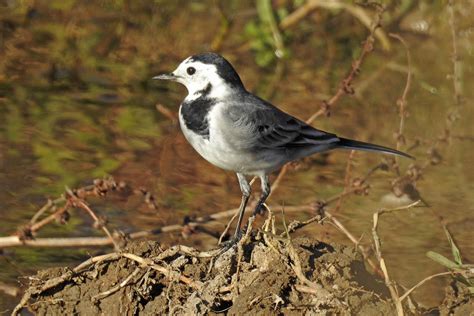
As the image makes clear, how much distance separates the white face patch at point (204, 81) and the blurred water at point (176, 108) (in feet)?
3.54

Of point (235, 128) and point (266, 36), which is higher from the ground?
point (266, 36)

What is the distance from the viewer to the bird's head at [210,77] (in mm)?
Result: 6988

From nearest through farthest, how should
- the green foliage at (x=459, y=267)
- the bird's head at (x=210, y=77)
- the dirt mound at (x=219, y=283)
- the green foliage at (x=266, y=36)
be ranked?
the dirt mound at (x=219, y=283) → the green foliage at (x=459, y=267) → the bird's head at (x=210, y=77) → the green foliage at (x=266, y=36)

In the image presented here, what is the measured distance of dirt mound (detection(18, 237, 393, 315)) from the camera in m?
5.70

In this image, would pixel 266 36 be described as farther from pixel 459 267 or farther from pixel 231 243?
pixel 459 267

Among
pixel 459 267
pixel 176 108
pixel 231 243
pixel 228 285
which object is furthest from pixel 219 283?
pixel 176 108

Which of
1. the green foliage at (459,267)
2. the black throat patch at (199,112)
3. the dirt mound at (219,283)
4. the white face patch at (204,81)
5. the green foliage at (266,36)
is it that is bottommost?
the dirt mound at (219,283)

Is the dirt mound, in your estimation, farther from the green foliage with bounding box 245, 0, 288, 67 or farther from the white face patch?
the green foliage with bounding box 245, 0, 288, 67

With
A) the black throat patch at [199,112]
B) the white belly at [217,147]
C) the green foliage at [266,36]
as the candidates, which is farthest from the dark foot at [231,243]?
the green foliage at [266,36]

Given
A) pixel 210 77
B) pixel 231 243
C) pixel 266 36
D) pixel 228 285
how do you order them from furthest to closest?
pixel 266 36, pixel 210 77, pixel 231 243, pixel 228 285

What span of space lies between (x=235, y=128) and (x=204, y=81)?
0.42 m

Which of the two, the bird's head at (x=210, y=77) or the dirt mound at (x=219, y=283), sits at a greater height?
the bird's head at (x=210, y=77)

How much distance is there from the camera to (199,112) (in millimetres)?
6777

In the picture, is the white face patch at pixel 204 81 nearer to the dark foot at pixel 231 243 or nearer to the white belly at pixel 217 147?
the white belly at pixel 217 147
